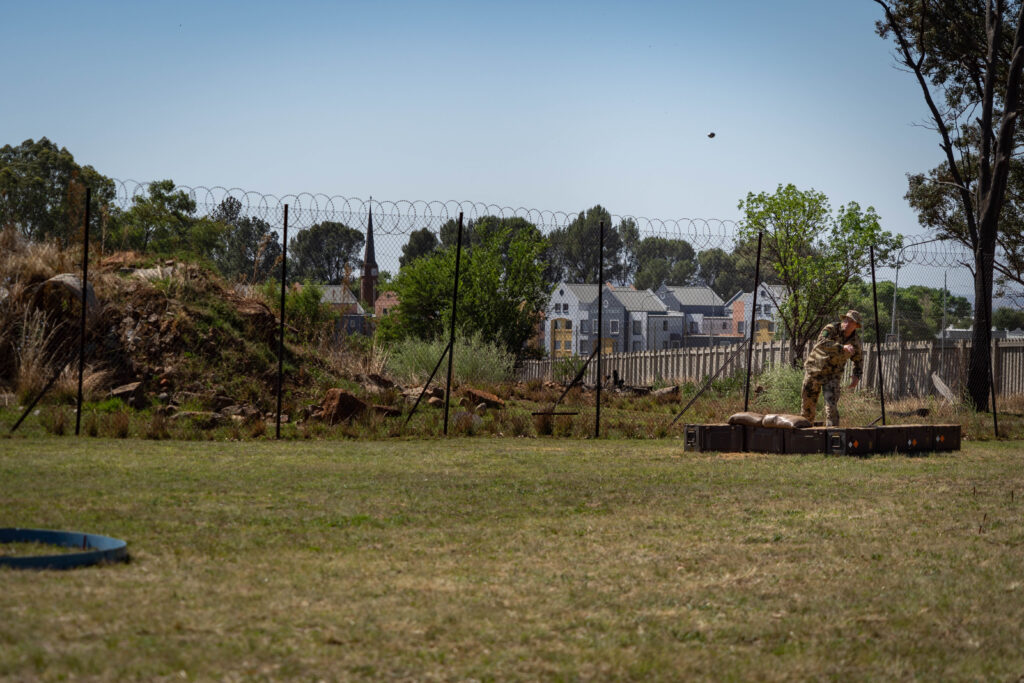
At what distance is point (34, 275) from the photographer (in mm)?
18344

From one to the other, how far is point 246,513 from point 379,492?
1652 mm

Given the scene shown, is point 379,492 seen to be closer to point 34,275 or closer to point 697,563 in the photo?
point 697,563

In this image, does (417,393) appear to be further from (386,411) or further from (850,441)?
(850,441)

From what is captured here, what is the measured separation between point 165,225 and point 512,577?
5036 centimetres

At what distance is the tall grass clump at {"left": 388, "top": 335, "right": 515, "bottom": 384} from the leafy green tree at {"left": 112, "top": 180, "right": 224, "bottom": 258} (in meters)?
23.4

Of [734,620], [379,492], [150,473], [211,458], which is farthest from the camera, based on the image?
[211,458]

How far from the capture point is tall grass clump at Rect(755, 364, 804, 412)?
72.5 feet

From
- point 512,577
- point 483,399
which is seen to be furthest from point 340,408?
point 512,577

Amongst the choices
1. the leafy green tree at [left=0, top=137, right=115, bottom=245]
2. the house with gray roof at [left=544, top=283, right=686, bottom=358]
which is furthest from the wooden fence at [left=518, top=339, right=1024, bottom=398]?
the house with gray roof at [left=544, top=283, right=686, bottom=358]

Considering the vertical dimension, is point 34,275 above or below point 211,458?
above

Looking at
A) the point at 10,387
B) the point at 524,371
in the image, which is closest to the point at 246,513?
the point at 10,387

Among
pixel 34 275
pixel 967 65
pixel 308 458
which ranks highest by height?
pixel 967 65

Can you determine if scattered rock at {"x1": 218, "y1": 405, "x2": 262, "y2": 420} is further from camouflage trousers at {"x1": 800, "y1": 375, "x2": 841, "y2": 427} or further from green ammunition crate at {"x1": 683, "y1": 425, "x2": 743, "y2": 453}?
camouflage trousers at {"x1": 800, "y1": 375, "x2": 841, "y2": 427}

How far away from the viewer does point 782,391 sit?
73.1ft
